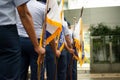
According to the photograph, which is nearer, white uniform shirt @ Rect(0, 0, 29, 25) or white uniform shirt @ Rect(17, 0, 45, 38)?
white uniform shirt @ Rect(0, 0, 29, 25)

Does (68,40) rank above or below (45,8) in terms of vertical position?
below

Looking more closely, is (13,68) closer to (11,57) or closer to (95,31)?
(11,57)

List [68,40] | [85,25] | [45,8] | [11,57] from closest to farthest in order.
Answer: [11,57], [45,8], [68,40], [85,25]

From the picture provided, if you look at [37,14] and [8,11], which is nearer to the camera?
[8,11]

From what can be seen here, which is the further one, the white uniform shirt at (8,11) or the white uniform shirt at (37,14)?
the white uniform shirt at (37,14)

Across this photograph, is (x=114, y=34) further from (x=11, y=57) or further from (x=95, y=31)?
(x=11, y=57)

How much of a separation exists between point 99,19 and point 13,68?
668 inches

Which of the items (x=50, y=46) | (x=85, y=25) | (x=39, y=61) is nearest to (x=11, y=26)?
(x=39, y=61)

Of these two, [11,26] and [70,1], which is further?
[70,1]

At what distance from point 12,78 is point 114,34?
16003 millimetres

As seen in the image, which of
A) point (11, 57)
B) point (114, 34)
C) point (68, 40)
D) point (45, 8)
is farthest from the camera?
point (114, 34)

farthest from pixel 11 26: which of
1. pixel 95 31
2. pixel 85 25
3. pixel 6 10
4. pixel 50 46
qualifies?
pixel 85 25

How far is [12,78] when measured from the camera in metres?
2.85

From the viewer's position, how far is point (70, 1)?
790 inches
